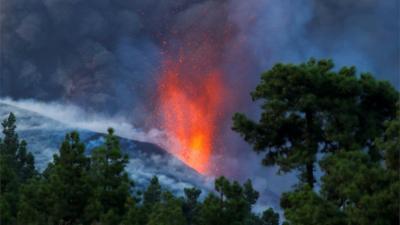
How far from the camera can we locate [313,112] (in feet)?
85.1

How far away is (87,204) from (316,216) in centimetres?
1565

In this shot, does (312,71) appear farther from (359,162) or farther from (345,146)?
(359,162)

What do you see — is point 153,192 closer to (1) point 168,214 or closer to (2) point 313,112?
(1) point 168,214

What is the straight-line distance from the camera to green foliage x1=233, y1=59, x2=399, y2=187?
25.1m

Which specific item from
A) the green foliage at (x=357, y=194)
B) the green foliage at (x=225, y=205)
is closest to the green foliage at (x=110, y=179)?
the green foliage at (x=225, y=205)

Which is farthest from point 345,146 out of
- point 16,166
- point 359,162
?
point 16,166

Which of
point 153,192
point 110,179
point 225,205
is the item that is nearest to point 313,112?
point 225,205

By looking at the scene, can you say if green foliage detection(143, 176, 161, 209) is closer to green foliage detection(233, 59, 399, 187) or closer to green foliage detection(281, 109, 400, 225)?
green foliage detection(233, 59, 399, 187)

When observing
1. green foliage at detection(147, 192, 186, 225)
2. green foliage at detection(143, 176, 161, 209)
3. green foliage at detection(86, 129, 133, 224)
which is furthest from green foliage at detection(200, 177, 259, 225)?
green foliage at detection(143, 176, 161, 209)

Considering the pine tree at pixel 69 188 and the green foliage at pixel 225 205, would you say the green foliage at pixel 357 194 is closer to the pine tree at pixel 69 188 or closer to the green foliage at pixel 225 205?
the green foliage at pixel 225 205

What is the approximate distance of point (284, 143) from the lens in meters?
27.0

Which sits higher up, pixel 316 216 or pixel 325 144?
pixel 325 144

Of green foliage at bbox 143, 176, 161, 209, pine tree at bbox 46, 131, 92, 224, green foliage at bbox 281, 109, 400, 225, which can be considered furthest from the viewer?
green foliage at bbox 143, 176, 161, 209

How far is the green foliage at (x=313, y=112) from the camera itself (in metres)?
25.1
